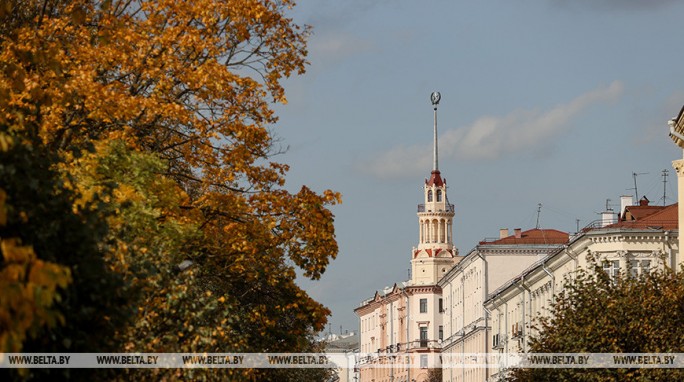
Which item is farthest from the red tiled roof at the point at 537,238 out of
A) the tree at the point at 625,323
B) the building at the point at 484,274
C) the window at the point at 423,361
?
the tree at the point at 625,323

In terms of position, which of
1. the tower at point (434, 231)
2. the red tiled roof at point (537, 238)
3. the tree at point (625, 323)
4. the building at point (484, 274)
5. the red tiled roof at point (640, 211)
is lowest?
the tree at point (625, 323)

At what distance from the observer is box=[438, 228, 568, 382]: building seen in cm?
12006

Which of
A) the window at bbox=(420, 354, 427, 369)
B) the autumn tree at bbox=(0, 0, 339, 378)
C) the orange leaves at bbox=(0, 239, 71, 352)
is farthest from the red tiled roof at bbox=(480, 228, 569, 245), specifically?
the orange leaves at bbox=(0, 239, 71, 352)

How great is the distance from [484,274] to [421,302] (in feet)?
174

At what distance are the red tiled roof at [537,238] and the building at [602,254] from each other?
24.5 meters

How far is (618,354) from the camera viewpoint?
4506cm

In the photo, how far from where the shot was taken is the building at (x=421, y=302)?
171375 mm

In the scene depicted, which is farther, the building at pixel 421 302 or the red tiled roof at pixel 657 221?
the building at pixel 421 302

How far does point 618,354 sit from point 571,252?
3630 cm

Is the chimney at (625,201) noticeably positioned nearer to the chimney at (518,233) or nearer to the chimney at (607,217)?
the chimney at (607,217)

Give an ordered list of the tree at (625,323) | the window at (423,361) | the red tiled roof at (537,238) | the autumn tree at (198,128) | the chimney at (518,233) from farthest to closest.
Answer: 1. the window at (423,361)
2. the chimney at (518,233)
3. the red tiled roof at (537,238)
4. the tree at (625,323)
5. the autumn tree at (198,128)

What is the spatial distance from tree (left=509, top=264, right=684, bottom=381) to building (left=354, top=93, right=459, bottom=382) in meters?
118

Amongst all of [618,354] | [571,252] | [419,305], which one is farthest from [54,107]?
[419,305]

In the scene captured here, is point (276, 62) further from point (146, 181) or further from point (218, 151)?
point (146, 181)
